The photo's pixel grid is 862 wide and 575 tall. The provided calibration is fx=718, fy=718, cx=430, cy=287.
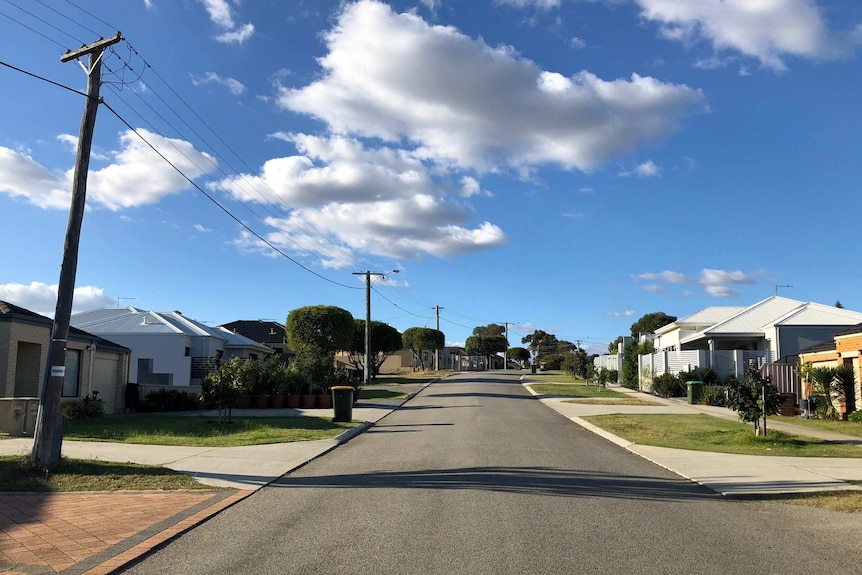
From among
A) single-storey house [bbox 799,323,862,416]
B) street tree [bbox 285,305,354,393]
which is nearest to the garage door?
street tree [bbox 285,305,354,393]

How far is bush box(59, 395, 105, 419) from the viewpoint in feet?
69.8

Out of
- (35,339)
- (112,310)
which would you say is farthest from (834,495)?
(112,310)

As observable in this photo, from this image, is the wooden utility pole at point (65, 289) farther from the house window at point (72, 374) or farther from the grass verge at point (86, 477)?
the house window at point (72, 374)

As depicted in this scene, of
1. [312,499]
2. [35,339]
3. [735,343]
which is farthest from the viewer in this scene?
[735,343]

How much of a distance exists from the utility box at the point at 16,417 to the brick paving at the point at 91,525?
8.06 m

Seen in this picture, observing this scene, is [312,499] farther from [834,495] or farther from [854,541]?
[834,495]

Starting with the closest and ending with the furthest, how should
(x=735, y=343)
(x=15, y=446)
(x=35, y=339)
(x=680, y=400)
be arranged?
(x=15, y=446) → (x=35, y=339) → (x=680, y=400) → (x=735, y=343)

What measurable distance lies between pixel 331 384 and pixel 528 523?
74.4 ft

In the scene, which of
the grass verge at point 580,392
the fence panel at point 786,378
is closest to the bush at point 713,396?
the fence panel at point 786,378

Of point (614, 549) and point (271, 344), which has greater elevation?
point (271, 344)

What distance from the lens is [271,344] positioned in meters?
62.3

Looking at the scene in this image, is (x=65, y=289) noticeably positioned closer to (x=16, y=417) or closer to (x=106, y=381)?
(x=16, y=417)

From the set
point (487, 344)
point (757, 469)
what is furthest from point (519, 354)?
point (757, 469)

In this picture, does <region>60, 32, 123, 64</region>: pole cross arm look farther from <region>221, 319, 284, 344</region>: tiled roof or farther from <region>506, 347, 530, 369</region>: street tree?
<region>506, 347, 530, 369</region>: street tree
